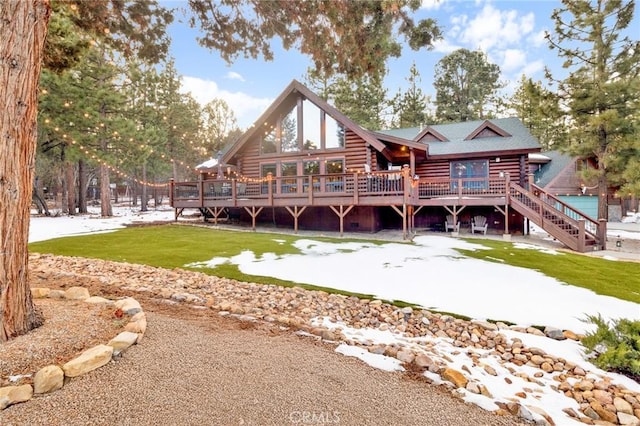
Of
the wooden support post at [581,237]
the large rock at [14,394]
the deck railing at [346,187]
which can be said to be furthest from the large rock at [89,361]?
the wooden support post at [581,237]

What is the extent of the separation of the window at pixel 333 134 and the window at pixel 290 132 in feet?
5.17

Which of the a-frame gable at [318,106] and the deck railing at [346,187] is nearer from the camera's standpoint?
the deck railing at [346,187]

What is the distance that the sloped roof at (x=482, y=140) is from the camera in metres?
16.5

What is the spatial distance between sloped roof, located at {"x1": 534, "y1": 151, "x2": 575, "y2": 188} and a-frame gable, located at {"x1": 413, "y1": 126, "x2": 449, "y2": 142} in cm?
1184

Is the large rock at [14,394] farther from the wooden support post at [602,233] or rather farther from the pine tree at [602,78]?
the pine tree at [602,78]

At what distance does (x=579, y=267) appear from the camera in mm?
8742

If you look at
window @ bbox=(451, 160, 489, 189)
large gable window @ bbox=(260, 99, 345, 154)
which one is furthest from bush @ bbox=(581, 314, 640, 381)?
window @ bbox=(451, 160, 489, 189)

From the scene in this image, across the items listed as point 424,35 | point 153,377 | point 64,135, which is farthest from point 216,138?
point 153,377

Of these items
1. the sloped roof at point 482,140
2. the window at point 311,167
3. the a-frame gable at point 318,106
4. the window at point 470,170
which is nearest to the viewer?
the a-frame gable at point 318,106

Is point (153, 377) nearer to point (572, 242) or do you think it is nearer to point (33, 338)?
point (33, 338)

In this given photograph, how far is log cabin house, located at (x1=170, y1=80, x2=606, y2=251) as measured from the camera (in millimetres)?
13211

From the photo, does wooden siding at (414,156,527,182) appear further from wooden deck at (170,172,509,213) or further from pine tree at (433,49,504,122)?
pine tree at (433,49,504,122)

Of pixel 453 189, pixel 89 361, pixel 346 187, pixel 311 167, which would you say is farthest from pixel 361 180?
pixel 89 361

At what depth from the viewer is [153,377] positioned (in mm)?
2852
